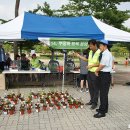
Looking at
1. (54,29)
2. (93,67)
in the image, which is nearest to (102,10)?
(54,29)

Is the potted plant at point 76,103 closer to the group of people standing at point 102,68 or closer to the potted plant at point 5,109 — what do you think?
the group of people standing at point 102,68

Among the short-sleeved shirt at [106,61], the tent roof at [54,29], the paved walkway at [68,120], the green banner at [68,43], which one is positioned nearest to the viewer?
the paved walkway at [68,120]

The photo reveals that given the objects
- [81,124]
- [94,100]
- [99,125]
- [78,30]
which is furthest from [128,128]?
[78,30]

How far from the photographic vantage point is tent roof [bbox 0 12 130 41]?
11.5 m

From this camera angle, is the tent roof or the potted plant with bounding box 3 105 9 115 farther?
the tent roof

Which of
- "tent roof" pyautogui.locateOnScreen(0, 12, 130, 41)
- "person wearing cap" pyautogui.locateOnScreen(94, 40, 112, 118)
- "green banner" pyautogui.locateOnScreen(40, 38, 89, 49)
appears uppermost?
"tent roof" pyautogui.locateOnScreen(0, 12, 130, 41)

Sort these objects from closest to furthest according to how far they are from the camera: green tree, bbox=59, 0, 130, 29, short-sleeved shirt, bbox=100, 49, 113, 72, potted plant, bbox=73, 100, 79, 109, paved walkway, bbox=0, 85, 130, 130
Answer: paved walkway, bbox=0, 85, 130, 130 → short-sleeved shirt, bbox=100, 49, 113, 72 → potted plant, bbox=73, 100, 79, 109 → green tree, bbox=59, 0, 130, 29

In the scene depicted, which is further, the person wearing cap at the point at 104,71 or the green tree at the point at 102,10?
the green tree at the point at 102,10

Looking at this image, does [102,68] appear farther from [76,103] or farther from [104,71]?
[76,103]

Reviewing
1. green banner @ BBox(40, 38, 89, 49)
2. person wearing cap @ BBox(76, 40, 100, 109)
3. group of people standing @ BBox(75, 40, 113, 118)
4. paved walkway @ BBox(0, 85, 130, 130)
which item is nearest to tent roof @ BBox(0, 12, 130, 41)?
green banner @ BBox(40, 38, 89, 49)

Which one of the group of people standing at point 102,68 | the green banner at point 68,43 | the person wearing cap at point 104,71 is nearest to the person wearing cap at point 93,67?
the group of people standing at point 102,68

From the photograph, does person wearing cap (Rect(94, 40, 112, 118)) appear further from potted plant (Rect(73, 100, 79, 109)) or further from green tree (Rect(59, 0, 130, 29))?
green tree (Rect(59, 0, 130, 29))

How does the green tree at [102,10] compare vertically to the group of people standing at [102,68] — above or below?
above

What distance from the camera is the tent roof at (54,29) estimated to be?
→ 11.5m
